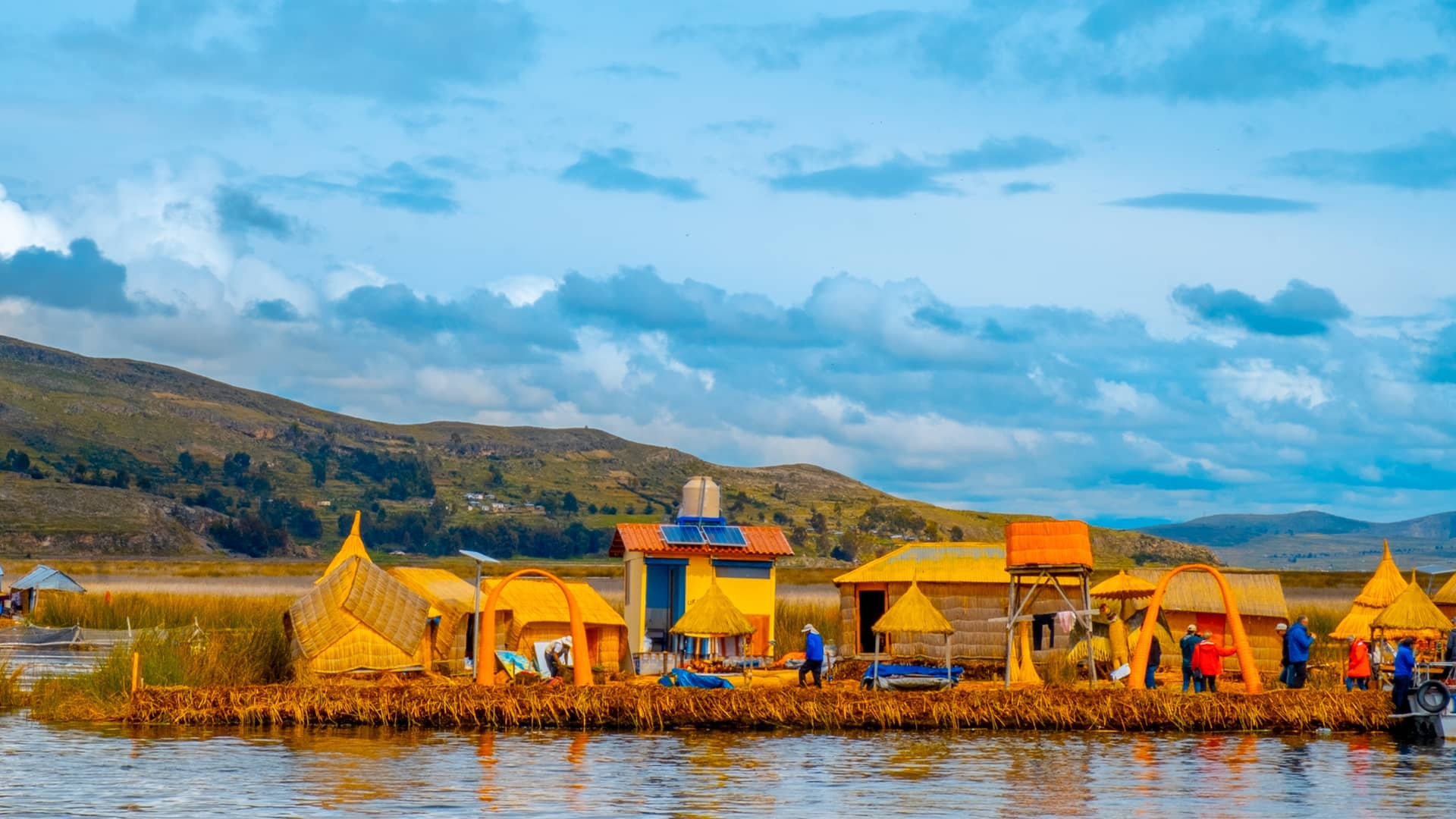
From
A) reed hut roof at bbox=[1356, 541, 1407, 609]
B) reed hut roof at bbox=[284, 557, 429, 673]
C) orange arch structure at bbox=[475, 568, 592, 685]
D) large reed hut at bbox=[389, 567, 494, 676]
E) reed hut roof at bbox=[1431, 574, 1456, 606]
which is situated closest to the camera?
orange arch structure at bbox=[475, 568, 592, 685]

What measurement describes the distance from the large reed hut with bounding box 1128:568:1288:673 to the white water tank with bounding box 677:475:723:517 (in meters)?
10.8

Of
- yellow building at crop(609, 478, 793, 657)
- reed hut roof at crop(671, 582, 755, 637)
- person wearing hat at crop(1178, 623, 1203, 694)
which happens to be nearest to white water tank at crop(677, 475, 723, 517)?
yellow building at crop(609, 478, 793, 657)

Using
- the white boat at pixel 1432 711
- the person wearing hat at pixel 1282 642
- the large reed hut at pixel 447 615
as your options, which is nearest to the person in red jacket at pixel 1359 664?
the person wearing hat at pixel 1282 642

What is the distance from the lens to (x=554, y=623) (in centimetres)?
4238

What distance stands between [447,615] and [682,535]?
620 cm

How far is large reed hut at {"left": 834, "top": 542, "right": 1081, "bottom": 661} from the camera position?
4288 centimetres

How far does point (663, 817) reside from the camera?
2291 cm

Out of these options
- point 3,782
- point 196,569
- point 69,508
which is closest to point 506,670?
point 3,782

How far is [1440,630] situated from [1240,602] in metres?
4.49

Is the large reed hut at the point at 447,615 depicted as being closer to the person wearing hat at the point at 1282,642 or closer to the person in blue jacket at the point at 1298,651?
the person in blue jacket at the point at 1298,651

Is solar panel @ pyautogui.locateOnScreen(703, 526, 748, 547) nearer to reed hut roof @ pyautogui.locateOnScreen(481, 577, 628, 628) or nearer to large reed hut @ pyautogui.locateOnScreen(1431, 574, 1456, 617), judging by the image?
reed hut roof @ pyautogui.locateOnScreen(481, 577, 628, 628)

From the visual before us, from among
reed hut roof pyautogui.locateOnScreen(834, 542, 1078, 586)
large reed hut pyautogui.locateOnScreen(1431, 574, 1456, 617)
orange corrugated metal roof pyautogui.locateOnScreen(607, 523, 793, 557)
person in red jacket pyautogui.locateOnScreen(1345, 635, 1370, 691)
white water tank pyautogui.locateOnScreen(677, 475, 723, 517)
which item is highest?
white water tank pyautogui.locateOnScreen(677, 475, 723, 517)

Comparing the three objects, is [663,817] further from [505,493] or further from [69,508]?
[505,493]

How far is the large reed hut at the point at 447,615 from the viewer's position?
4053 cm
